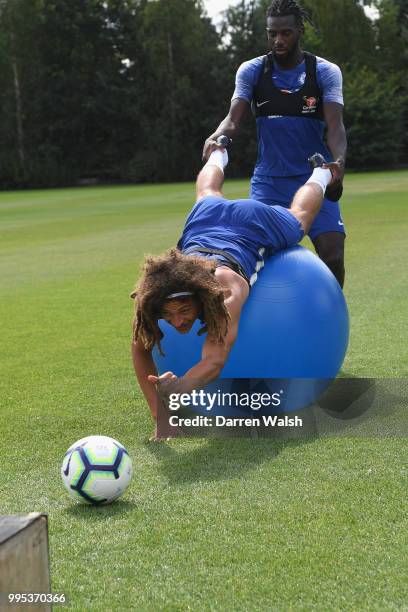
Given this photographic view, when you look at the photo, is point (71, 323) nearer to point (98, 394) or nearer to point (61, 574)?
point (98, 394)

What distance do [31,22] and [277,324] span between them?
5825 centimetres

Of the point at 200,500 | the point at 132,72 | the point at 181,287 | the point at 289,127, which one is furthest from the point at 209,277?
the point at 132,72

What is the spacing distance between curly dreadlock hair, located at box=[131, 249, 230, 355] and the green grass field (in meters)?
0.72

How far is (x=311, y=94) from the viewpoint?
7168 mm

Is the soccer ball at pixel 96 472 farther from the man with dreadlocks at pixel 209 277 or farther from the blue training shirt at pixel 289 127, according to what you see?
the blue training shirt at pixel 289 127

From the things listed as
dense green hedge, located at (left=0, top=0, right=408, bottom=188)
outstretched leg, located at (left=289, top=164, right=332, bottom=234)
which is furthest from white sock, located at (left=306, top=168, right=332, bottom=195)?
Answer: dense green hedge, located at (left=0, top=0, right=408, bottom=188)

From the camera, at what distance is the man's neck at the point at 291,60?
23.5ft

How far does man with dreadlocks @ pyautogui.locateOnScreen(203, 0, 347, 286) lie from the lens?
23.2ft

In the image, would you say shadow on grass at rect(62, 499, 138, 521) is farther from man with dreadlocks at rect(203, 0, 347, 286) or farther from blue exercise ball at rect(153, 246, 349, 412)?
man with dreadlocks at rect(203, 0, 347, 286)

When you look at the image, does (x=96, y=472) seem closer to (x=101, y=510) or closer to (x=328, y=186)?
(x=101, y=510)

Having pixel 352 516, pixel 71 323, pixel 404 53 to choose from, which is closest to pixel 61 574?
pixel 352 516

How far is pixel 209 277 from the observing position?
16.5 feet

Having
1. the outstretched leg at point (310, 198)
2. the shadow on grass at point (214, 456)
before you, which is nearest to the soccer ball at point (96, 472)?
the shadow on grass at point (214, 456)

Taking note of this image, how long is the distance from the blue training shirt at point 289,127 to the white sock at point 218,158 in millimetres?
376
